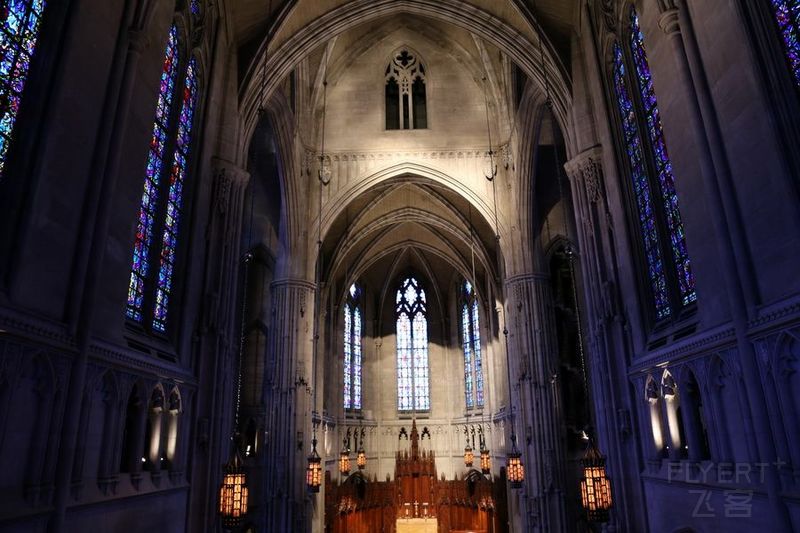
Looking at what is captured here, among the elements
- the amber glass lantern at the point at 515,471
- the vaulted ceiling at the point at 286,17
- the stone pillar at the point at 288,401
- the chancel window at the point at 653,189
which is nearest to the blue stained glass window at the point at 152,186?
the vaulted ceiling at the point at 286,17

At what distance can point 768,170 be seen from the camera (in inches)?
309

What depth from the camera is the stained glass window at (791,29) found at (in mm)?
7898

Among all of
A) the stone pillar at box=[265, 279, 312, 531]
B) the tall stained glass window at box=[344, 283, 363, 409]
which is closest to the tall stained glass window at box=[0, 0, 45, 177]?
the stone pillar at box=[265, 279, 312, 531]

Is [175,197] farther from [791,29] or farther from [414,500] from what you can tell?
[414,500]

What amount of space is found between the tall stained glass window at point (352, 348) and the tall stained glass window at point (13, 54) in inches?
1054

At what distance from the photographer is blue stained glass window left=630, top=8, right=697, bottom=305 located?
36.2ft

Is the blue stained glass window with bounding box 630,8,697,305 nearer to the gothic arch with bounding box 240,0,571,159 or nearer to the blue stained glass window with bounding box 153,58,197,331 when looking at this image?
the gothic arch with bounding box 240,0,571,159

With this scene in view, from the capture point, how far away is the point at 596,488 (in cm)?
1042

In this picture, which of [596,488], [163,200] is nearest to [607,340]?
[596,488]

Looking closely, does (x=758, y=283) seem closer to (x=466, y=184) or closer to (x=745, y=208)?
(x=745, y=208)

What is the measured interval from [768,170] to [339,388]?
27.6 metres

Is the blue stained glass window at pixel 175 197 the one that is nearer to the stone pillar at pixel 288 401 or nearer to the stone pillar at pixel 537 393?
the stone pillar at pixel 288 401

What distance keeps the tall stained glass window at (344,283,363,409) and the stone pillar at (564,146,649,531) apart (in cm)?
2173

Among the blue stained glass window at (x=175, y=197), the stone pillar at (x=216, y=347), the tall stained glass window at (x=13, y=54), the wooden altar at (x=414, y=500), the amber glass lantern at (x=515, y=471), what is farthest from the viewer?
the wooden altar at (x=414, y=500)
